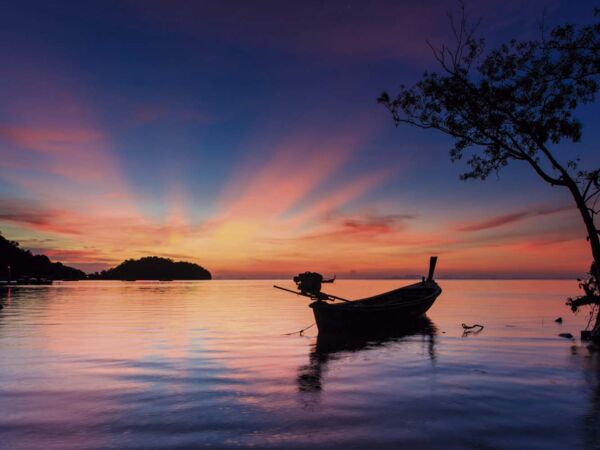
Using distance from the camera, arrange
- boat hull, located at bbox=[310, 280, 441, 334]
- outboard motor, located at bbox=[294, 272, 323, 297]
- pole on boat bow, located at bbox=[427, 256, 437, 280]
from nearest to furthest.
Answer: outboard motor, located at bbox=[294, 272, 323, 297] < boat hull, located at bbox=[310, 280, 441, 334] < pole on boat bow, located at bbox=[427, 256, 437, 280]

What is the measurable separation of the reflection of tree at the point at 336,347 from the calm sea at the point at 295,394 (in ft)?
0.48

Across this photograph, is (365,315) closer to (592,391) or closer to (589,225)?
(589,225)

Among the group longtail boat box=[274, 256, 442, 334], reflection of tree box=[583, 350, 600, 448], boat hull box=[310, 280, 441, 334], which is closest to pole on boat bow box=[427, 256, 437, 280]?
boat hull box=[310, 280, 441, 334]

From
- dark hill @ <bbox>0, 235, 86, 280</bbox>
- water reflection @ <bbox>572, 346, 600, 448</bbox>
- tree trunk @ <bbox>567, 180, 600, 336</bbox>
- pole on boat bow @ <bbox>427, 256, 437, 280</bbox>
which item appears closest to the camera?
water reflection @ <bbox>572, 346, 600, 448</bbox>

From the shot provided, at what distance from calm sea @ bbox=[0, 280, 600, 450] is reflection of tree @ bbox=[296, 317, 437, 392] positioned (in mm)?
146

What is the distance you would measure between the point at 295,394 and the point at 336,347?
416 inches

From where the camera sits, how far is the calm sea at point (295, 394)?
1005 centimetres

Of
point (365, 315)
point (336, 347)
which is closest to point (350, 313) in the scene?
point (365, 315)

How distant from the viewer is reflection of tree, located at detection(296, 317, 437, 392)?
16355mm

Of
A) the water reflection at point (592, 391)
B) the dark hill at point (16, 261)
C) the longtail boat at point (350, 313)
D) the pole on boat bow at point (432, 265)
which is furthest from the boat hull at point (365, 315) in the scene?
the dark hill at point (16, 261)

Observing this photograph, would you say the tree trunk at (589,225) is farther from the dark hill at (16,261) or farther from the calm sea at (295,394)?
the dark hill at (16,261)

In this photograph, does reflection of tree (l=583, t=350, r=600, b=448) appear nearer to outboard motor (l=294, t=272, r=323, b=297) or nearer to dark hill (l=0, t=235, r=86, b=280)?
outboard motor (l=294, t=272, r=323, b=297)

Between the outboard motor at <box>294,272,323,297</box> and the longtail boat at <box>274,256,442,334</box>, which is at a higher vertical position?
the outboard motor at <box>294,272,323,297</box>

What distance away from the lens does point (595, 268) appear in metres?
25.4
